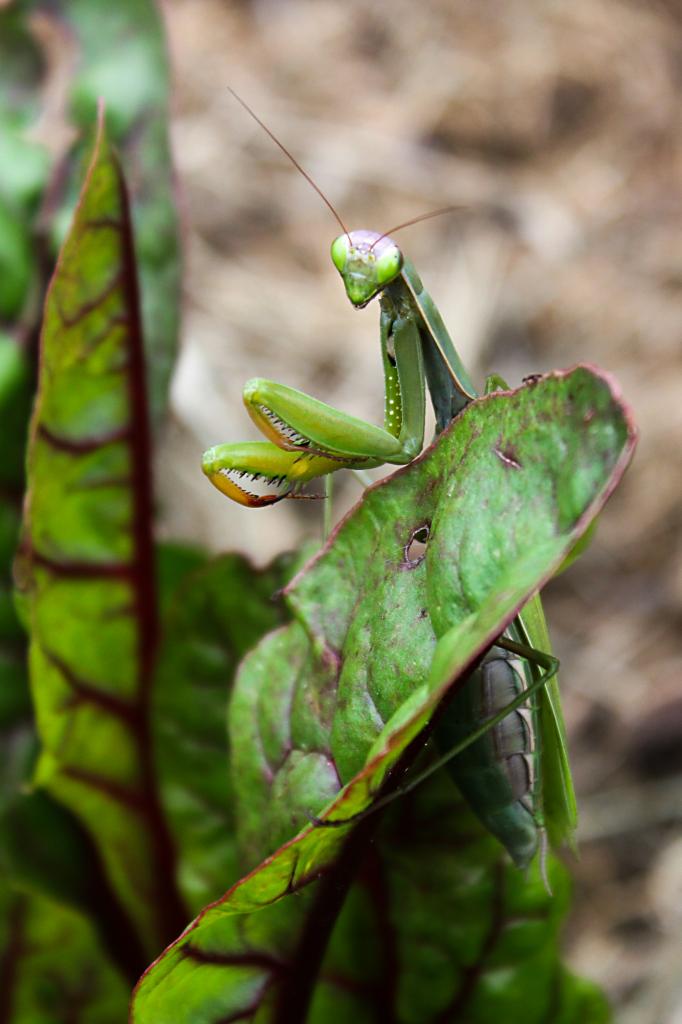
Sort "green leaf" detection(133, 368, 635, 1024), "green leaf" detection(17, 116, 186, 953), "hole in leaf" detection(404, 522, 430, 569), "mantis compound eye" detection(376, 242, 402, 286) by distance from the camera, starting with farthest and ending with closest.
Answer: "mantis compound eye" detection(376, 242, 402, 286) < "green leaf" detection(17, 116, 186, 953) < "hole in leaf" detection(404, 522, 430, 569) < "green leaf" detection(133, 368, 635, 1024)

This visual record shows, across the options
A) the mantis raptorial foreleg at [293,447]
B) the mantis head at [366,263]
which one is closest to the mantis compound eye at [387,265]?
the mantis head at [366,263]

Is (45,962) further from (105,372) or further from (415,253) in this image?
(415,253)

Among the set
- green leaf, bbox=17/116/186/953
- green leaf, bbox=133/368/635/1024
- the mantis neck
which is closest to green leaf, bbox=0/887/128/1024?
green leaf, bbox=17/116/186/953

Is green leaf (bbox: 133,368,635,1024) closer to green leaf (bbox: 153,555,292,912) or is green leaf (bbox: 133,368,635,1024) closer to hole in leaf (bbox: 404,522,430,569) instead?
hole in leaf (bbox: 404,522,430,569)

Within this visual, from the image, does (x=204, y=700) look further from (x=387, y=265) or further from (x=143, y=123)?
(x=143, y=123)

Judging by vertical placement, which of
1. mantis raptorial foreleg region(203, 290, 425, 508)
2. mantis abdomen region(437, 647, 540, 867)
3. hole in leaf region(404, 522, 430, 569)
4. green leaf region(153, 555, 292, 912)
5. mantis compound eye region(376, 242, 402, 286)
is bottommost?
mantis abdomen region(437, 647, 540, 867)

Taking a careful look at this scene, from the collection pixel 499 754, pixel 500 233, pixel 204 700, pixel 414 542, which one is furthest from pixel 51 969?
pixel 500 233

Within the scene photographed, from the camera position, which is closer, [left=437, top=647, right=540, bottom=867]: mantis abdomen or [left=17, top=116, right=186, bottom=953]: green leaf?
[left=437, top=647, right=540, bottom=867]: mantis abdomen

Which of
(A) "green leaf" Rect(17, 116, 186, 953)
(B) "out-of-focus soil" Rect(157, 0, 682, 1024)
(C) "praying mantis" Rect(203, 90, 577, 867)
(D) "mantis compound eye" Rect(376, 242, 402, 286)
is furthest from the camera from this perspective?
(B) "out-of-focus soil" Rect(157, 0, 682, 1024)

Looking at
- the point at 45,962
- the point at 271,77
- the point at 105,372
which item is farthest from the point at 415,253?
the point at 45,962

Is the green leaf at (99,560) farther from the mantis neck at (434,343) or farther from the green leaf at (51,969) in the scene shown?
the mantis neck at (434,343)
